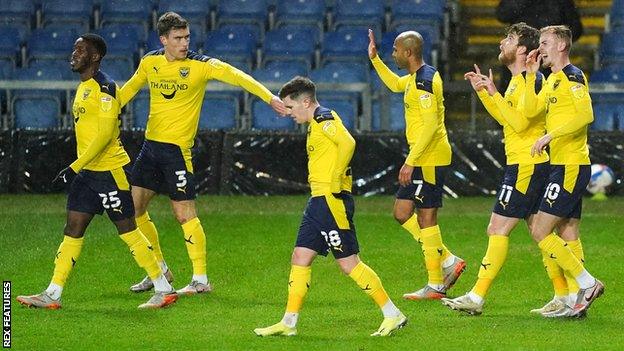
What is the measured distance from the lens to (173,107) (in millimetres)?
11867

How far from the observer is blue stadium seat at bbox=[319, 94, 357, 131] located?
808 inches

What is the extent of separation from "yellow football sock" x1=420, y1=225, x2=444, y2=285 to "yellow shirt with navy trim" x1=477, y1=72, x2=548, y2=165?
137 centimetres

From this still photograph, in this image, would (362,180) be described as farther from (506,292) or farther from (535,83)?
(535,83)

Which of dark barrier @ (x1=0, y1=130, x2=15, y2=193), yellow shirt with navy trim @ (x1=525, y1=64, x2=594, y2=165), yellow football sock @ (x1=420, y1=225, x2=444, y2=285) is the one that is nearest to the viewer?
yellow shirt with navy trim @ (x1=525, y1=64, x2=594, y2=165)

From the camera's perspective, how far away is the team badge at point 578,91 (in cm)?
1011

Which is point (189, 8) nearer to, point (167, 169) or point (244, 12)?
point (244, 12)

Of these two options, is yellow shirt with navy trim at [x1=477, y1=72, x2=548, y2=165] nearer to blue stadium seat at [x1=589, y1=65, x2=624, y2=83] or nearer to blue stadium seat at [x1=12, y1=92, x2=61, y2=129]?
blue stadium seat at [x1=589, y1=65, x2=624, y2=83]

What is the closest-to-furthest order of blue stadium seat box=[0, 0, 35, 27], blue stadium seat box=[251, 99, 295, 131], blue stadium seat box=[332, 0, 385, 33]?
blue stadium seat box=[251, 99, 295, 131] → blue stadium seat box=[332, 0, 385, 33] → blue stadium seat box=[0, 0, 35, 27]

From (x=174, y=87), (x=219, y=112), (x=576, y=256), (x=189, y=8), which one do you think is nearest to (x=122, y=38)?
(x=189, y=8)

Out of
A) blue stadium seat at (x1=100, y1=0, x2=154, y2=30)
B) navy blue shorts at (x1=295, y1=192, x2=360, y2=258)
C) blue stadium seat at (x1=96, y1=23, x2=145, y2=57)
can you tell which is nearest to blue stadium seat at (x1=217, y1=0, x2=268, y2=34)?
blue stadium seat at (x1=100, y1=0, x2=154, y2=30)

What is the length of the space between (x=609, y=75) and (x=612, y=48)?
0.90m

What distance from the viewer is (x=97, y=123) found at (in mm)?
10922

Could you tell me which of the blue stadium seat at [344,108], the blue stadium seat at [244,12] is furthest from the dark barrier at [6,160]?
the blue stadium seat at [244,12]

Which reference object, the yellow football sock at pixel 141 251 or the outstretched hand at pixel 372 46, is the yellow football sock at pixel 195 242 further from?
the outstretched hand at pixel 372 46
